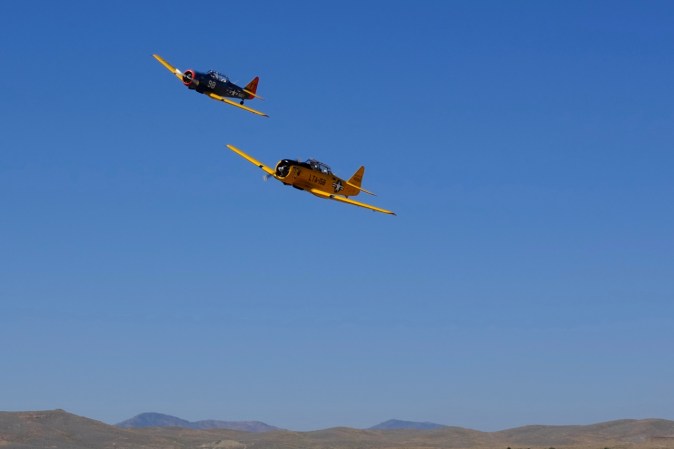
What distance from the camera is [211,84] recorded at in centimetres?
11694

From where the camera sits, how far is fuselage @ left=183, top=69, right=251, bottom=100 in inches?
4525

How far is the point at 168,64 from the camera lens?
120 meters

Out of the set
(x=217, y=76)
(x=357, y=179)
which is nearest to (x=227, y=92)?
(x=217, y=76)

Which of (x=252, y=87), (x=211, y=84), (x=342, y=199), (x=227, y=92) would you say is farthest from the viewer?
(x=252, y=87)

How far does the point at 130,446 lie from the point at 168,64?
81.5 metres

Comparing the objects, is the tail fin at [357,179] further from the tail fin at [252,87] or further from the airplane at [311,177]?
the tail fin at [252,87]

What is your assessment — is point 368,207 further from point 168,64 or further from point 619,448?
point 619,448

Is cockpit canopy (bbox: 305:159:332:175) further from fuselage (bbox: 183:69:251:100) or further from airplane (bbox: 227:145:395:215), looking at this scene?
fuselage (bbox: 183:69:251:100)

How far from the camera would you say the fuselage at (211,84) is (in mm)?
114938

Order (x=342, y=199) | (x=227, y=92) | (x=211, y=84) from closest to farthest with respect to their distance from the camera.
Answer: (x=342, y=199) → (x=211, y=84) → (x=227, y=92)

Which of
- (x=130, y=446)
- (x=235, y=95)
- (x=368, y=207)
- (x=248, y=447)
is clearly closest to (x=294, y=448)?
(x=248, y=447)

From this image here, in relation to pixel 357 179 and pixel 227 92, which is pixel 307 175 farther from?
pixel 227 92

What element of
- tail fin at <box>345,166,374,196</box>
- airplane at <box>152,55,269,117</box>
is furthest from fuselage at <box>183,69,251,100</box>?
tail fin at <box>345,166,374,196</box>

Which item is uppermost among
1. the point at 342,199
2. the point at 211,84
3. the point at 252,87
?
the point at 252,87
